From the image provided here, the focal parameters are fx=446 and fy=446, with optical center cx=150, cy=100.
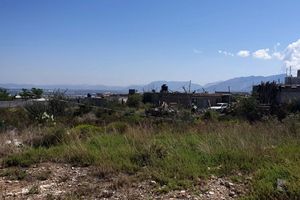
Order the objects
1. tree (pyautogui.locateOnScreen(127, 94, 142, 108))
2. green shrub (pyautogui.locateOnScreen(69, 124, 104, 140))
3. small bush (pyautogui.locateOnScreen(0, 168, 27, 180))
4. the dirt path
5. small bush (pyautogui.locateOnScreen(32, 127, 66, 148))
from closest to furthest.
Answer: the dirt path → small bush (pyautogui.locateOnScreen(0, 168, 27, 180)) → small bush (pyautogui.locateOnScreen(32, 127, 66, 148)) → green shrub (pyautogui.locateOnScreen(69, 124, 104, 140)) → tree (pyautogui.locateOnScreen(127, 94, 142, 108))

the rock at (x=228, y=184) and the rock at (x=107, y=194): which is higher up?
the rock at (x=228, y=184)

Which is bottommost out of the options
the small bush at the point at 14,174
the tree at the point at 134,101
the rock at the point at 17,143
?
the tree at the point at 134,101

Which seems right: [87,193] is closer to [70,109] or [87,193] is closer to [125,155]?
[125,155]

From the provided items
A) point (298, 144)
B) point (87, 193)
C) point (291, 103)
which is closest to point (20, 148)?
point (87, 193)

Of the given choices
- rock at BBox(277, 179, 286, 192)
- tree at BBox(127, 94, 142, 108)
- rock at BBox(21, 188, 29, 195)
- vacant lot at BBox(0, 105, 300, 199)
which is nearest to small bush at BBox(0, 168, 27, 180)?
vacant lot at BBox(0, 105, 300, 199)

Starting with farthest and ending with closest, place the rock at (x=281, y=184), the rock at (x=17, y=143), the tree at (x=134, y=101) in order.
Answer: the tree at (x=134, y=101)
the rock at (x=17, y=143)
the rock at (x=281, y=184)

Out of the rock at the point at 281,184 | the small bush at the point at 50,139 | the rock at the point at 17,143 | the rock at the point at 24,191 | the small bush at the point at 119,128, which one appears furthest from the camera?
the small bush at the point at 119,128

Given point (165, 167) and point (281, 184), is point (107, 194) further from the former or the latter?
point (281, 184)

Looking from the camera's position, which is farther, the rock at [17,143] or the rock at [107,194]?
the rock at [17,143]

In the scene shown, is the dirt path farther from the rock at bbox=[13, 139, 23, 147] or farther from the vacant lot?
the rock at bbox=[13, 139, 23, 147]

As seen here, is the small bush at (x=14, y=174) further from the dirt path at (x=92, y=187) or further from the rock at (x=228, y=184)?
the rock at (x=228, y=184)

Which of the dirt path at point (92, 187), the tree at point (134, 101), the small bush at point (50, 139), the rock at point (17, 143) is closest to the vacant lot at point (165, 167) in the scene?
the dirt path at point (92, 187)


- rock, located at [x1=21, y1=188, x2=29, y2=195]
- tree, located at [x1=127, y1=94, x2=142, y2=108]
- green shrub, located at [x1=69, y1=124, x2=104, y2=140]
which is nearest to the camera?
rock, located at [x1=21, y1=188, x2=29, y2=195]

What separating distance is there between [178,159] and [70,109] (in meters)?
33.5
